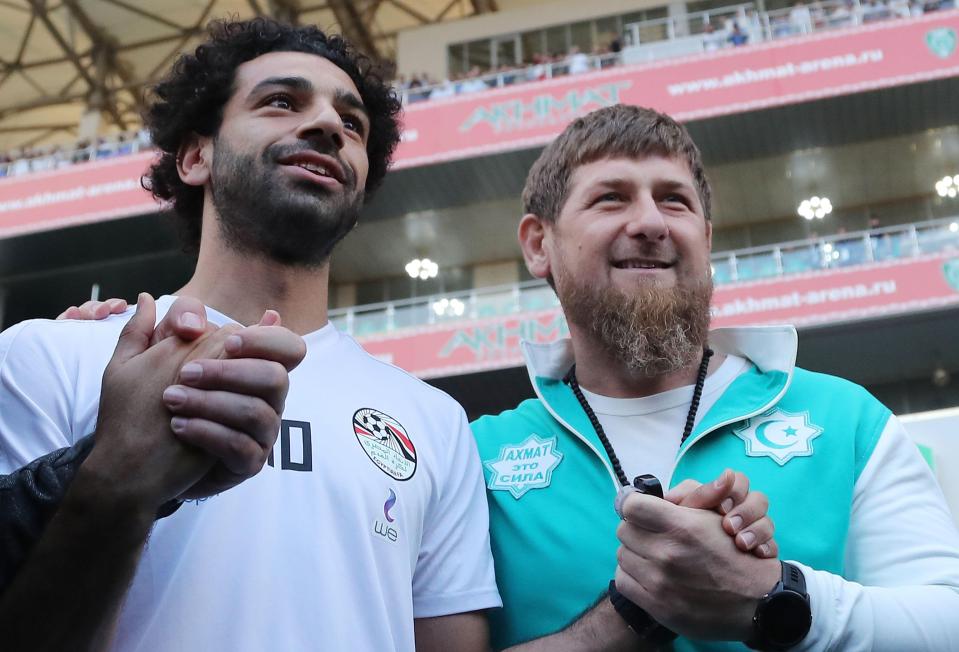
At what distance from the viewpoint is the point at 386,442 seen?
192 centimetres

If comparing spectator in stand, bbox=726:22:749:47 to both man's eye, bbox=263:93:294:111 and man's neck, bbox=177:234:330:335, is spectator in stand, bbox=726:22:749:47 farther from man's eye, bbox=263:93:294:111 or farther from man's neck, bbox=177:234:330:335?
man's neck, bbox=177:234:330:335

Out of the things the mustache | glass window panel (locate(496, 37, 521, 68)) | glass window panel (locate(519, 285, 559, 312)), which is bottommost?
the mustache

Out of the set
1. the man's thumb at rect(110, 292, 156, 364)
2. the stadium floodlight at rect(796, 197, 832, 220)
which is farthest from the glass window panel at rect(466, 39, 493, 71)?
the man's thumb at rect(110, 292, 156, 364)

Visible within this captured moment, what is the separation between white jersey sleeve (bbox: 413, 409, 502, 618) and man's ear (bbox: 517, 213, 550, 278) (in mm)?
780

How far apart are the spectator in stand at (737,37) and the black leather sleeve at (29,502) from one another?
14.2 metres

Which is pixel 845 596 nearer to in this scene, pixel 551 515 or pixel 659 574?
pixel 659 574

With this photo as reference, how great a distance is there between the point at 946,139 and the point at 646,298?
15.2 metres

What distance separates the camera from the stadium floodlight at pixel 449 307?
13.9 m

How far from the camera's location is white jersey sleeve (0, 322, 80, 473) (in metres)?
1.44

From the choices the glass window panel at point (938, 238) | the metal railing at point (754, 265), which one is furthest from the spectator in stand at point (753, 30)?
the glass window panel at point (938, 238)

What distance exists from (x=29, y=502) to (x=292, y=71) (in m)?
1.54

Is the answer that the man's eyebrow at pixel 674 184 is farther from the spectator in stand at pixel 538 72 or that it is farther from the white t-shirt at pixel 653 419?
the spectator in stand at pixel 538 72

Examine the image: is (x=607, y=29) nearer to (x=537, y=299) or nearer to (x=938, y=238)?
(x=537, y=299)

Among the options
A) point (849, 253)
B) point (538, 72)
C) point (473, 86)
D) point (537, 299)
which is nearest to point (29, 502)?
point (537, 299)
